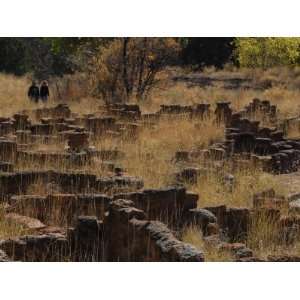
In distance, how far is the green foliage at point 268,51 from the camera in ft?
73.5

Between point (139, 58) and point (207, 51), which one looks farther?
point (207, 51)

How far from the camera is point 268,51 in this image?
75.9 feet

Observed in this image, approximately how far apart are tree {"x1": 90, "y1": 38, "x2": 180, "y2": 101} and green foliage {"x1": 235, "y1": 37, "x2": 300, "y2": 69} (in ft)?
7.18

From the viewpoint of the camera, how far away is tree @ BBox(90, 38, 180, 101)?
76.3 feet

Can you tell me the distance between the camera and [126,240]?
742 cm

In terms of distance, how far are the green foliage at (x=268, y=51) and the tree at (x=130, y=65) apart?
86.1 inches

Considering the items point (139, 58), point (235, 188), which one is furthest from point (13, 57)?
point (235, 188)

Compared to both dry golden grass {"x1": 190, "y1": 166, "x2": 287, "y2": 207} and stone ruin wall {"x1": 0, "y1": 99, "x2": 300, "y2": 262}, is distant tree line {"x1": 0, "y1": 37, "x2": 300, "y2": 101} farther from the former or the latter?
dry golden grass {"x1": 190, "y1": 166, "x2": 287, "y2": 207}

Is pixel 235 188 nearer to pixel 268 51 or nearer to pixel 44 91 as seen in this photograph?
pixel 44 91

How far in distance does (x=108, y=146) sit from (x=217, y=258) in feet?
26.4

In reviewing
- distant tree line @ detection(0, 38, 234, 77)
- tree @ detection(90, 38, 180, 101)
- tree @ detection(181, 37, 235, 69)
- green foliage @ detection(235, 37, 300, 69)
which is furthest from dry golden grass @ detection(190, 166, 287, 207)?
tree @ detection(181, 37, 235, 69)

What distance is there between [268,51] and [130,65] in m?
4.01

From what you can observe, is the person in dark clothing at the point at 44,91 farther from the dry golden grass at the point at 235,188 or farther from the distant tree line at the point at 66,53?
the dry golden grass at the point at 235,188
